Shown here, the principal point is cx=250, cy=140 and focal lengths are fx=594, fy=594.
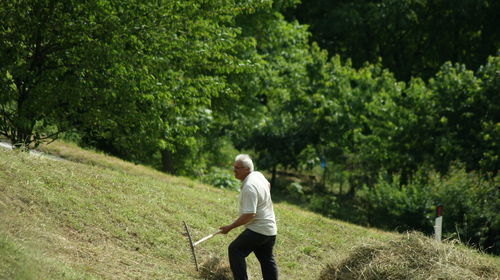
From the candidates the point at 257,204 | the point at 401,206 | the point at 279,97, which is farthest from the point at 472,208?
the point at 257,204

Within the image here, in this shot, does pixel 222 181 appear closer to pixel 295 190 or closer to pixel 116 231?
pixel 295 190

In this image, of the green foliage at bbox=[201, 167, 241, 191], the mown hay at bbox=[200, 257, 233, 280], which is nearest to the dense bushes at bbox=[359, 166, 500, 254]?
the green foliage at bbox=[201, 167, 241, 191]

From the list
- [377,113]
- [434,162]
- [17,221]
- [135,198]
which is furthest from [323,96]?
[17,221]

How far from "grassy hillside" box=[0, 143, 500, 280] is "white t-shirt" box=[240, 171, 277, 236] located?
5.17 feet

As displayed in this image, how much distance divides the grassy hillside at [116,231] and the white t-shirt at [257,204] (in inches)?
62.0

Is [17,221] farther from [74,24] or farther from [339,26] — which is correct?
[339,26]

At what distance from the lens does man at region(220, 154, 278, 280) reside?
745 cm

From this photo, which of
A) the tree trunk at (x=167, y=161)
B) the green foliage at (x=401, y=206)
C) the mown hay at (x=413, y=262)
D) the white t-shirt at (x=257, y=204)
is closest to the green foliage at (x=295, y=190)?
the green foliage at (x=401, y=206)

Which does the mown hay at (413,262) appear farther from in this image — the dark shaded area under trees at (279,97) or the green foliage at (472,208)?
the green foliage at (472,208)

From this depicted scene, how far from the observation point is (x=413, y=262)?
828cm

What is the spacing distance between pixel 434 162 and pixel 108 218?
1349cm

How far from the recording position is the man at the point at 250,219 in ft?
24.5

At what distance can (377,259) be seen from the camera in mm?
8484

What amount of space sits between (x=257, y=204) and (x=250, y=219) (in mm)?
233
